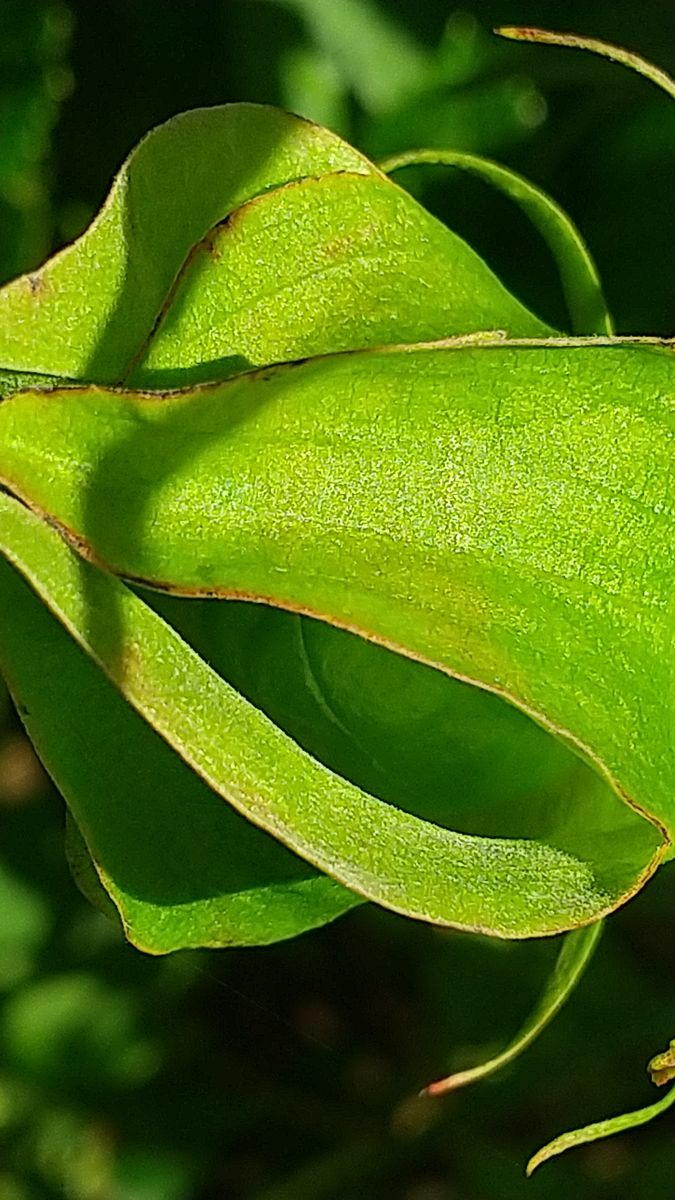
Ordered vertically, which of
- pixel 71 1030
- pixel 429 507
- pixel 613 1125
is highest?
pixel 429 507

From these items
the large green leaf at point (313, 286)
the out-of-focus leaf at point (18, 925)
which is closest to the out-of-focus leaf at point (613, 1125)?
the large green leaf at point (313, 286)

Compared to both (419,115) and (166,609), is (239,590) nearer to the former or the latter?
(166,609)

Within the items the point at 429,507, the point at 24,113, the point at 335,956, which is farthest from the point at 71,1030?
the point at 429,507

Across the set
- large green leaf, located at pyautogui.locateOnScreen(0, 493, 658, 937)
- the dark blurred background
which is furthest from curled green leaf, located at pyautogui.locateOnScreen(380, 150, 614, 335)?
the dark blurred background

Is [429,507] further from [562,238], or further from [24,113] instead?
[24,113]

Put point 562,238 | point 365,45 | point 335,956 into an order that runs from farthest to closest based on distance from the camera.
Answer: point 335,956, point 365,45, point 562,238

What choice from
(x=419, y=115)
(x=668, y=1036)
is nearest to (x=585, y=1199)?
(x=668, y=1036)
